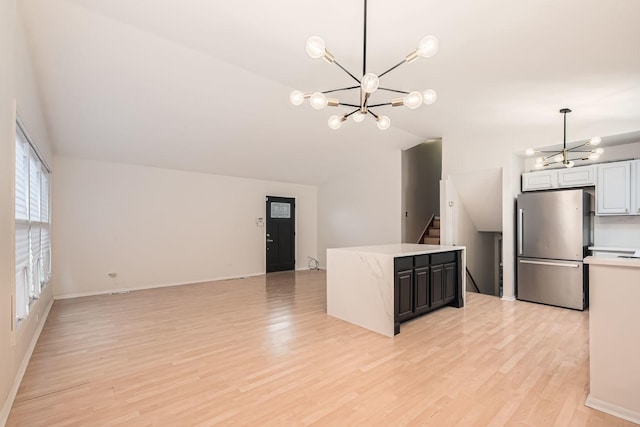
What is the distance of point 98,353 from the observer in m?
3.20

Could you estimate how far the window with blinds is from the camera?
2934mm

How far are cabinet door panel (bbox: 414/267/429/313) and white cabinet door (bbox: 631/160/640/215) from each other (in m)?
3.17

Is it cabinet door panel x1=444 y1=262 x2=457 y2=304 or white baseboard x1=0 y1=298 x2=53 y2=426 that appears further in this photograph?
cabinet door panel x1=444 y1=262 x2=457 y2=304

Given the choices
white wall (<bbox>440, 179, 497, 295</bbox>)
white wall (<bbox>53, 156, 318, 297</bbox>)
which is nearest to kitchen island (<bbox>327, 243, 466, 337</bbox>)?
white wall (<bbox>440, 179, 497, 295</bbox>)

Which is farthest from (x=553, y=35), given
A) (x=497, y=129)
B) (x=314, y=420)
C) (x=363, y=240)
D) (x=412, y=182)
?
(x=363, y=240)

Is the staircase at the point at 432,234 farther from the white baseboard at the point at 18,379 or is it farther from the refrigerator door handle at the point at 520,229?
the white baseboard at the point at 18,379

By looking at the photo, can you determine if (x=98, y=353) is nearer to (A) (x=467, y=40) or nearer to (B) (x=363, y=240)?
(A) (x=467, y=40)

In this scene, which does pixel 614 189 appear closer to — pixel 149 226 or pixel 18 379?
pixel 18 379

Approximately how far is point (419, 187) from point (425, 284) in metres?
4.28

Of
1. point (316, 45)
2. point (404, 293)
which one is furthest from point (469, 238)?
point (316, 45)

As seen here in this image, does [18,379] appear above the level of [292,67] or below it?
below

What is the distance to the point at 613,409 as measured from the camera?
85.4 inches

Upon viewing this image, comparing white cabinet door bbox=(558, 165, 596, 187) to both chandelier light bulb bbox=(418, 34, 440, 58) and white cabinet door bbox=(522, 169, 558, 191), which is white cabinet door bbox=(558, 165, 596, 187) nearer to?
white cabinet door bbox=(522, 169, 558, 191)

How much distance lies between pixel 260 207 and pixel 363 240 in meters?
2.86
